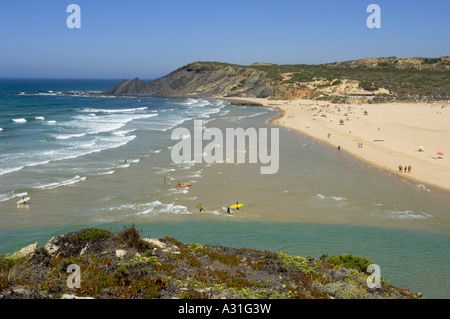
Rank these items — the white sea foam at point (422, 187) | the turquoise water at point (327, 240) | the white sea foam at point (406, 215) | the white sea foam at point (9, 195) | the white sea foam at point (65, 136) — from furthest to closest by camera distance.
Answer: the white sea foam at point (65, 136) < the white sea foam at point (422, 187) < the white sea foam at point (9, 195) < the white sea foam at point (406, 215) < the turquoise water at point (327, 240)

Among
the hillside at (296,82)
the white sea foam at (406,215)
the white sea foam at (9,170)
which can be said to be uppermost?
the hillside at (296,82)

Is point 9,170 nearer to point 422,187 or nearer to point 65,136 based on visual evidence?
point 65,136

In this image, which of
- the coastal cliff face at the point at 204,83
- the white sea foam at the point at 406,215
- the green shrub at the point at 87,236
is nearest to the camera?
the green shrub at the point at 87,236

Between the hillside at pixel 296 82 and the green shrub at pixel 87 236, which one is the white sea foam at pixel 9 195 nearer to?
the green shrub at pixel 87 236

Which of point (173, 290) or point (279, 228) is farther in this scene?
point (279, 228)

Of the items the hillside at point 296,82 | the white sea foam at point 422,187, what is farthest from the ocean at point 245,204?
the hillside at point 296,82

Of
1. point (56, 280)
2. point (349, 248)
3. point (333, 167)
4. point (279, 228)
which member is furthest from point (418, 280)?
point (333, 167)

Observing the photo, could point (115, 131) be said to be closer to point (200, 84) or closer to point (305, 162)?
point (305, 162)
